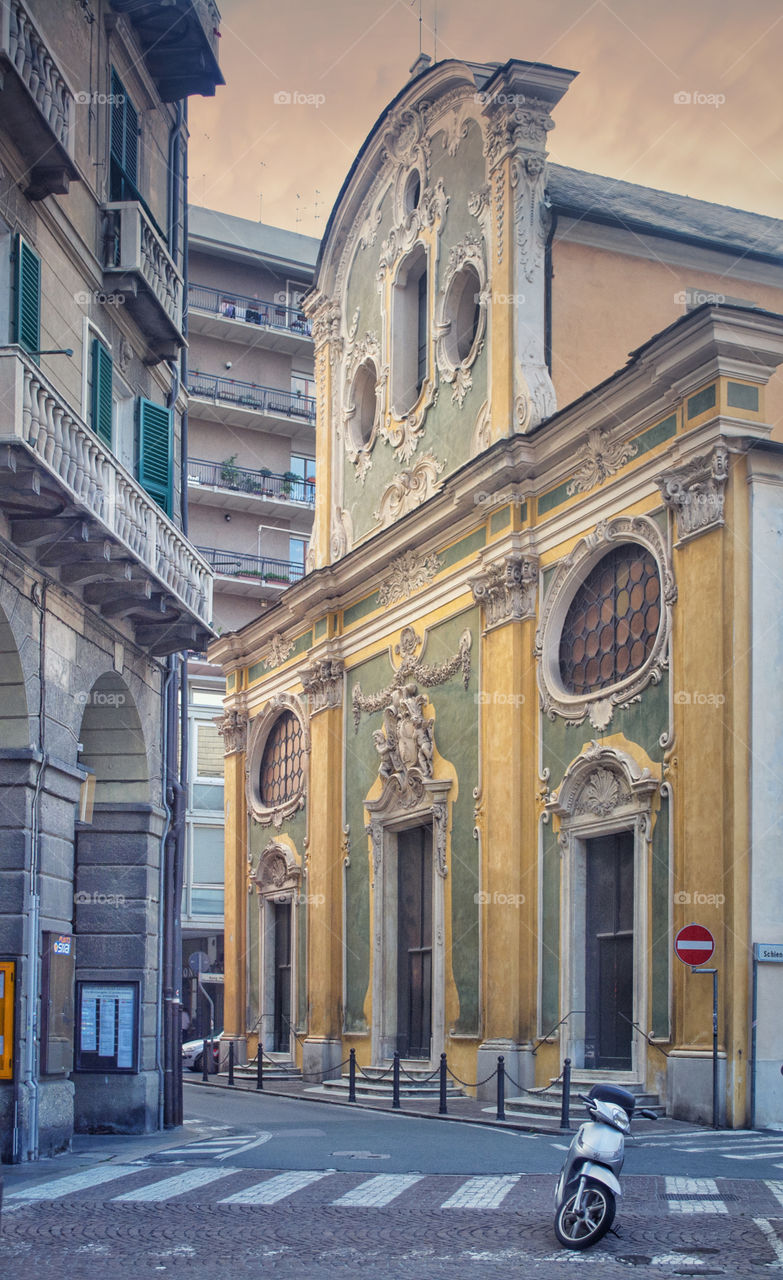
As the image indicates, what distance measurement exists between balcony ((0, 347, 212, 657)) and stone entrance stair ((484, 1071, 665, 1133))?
6.96 metres

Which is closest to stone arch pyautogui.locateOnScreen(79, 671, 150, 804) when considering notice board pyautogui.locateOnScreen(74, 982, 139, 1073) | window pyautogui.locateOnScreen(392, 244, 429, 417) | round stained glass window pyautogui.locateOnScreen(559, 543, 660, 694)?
notice board pyautogui.locateOnScreen(74, 982, 139, 1073)

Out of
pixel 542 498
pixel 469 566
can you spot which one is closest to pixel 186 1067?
pixel 469 566

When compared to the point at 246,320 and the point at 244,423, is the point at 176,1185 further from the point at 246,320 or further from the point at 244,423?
the point at 246,320

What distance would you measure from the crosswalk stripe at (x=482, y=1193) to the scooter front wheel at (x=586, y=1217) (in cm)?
179

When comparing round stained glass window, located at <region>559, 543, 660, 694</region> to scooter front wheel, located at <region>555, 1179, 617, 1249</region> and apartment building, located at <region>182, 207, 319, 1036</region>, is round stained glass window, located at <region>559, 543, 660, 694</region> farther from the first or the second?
apartment building, located at <region>182, 207, 319, 1036</region>

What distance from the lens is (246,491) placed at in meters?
49.7

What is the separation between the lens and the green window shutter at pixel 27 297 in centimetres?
1455

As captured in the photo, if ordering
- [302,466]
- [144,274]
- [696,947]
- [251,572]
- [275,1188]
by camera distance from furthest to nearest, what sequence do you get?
[302,466] → [251,572] → [144,274] → [696,947] → [275,1188]

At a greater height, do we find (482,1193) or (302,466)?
(302,466)

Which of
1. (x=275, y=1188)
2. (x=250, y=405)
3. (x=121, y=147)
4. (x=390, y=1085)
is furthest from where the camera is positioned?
(x=250, y=405)

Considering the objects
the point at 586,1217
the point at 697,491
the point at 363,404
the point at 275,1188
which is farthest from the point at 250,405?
the point at 586,1217

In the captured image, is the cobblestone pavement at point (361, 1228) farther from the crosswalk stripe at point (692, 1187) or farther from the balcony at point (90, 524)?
the balcony at point (90, 524)

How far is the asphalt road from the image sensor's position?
879 centimetres

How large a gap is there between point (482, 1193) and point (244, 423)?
40745 mm
